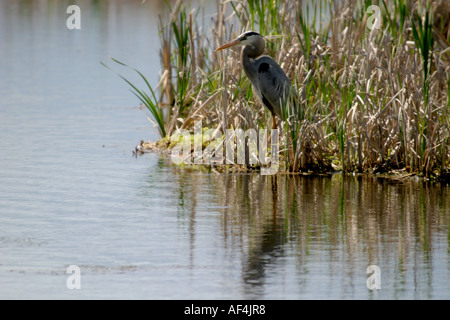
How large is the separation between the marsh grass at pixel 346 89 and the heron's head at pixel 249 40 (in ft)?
0.89

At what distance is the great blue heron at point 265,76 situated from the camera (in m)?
10.3

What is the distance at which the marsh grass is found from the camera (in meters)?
9.51

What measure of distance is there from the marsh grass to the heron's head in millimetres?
272

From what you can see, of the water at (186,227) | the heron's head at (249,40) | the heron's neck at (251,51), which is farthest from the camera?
the heron's neck at (251,51)

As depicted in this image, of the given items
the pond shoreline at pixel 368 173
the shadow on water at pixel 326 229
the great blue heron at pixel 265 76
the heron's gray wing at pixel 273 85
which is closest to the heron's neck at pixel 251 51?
the great blue heron at pixel 265 76

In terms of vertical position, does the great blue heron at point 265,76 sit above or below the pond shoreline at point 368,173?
above

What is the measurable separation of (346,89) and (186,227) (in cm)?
319

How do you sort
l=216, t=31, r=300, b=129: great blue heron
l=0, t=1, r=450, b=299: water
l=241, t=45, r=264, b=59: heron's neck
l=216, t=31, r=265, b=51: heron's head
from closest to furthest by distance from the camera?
l=0, t=1, r=450, b=299: water < l=216, t=31, r=300, b=129: great blue heron < l=216, t=31, r=265, b=51: heron's head < l=241, t=45, r=264, b=59: heron's neck

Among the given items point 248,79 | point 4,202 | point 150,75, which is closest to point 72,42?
point 150,75

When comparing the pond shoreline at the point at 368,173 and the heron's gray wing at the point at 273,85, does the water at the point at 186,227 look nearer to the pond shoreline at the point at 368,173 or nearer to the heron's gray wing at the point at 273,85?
the pond shoreline at the point at 368,173

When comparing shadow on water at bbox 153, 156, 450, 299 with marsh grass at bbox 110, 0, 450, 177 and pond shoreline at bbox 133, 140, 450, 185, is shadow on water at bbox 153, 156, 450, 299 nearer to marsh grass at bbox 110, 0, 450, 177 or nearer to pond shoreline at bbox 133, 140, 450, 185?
pond shoreline at bbox 133, 140, 450, 185

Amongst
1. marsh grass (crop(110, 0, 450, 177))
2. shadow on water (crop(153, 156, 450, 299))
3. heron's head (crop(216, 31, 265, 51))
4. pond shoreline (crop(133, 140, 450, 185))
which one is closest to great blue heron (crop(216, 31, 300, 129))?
heron's head (crop(216, 31, 265, 51))

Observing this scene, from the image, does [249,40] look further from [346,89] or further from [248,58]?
[346,89]

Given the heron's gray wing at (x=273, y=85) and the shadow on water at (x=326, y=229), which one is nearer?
the shadow on water at (x=326, y=229)
